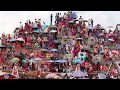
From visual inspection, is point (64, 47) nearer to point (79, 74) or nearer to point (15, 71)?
point (79, 74)

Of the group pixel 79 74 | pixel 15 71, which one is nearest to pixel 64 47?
pixel 79 74

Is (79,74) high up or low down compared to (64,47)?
down

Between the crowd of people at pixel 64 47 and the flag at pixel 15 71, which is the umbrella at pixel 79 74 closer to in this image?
the crowd of people at pixel 64 47

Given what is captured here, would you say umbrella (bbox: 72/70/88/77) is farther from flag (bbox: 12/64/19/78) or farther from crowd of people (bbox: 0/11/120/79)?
flag (bbox: 12/64/19/78)

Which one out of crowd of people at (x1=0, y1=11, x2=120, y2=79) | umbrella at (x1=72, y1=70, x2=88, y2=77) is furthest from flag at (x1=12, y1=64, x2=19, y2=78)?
umbrella at (x1=72, y1=70, x2=88, y2=77)

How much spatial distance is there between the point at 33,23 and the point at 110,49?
2.17 meters

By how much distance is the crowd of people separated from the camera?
15.7 m

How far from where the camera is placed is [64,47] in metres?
16.1

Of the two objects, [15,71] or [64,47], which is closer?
[15,71]
